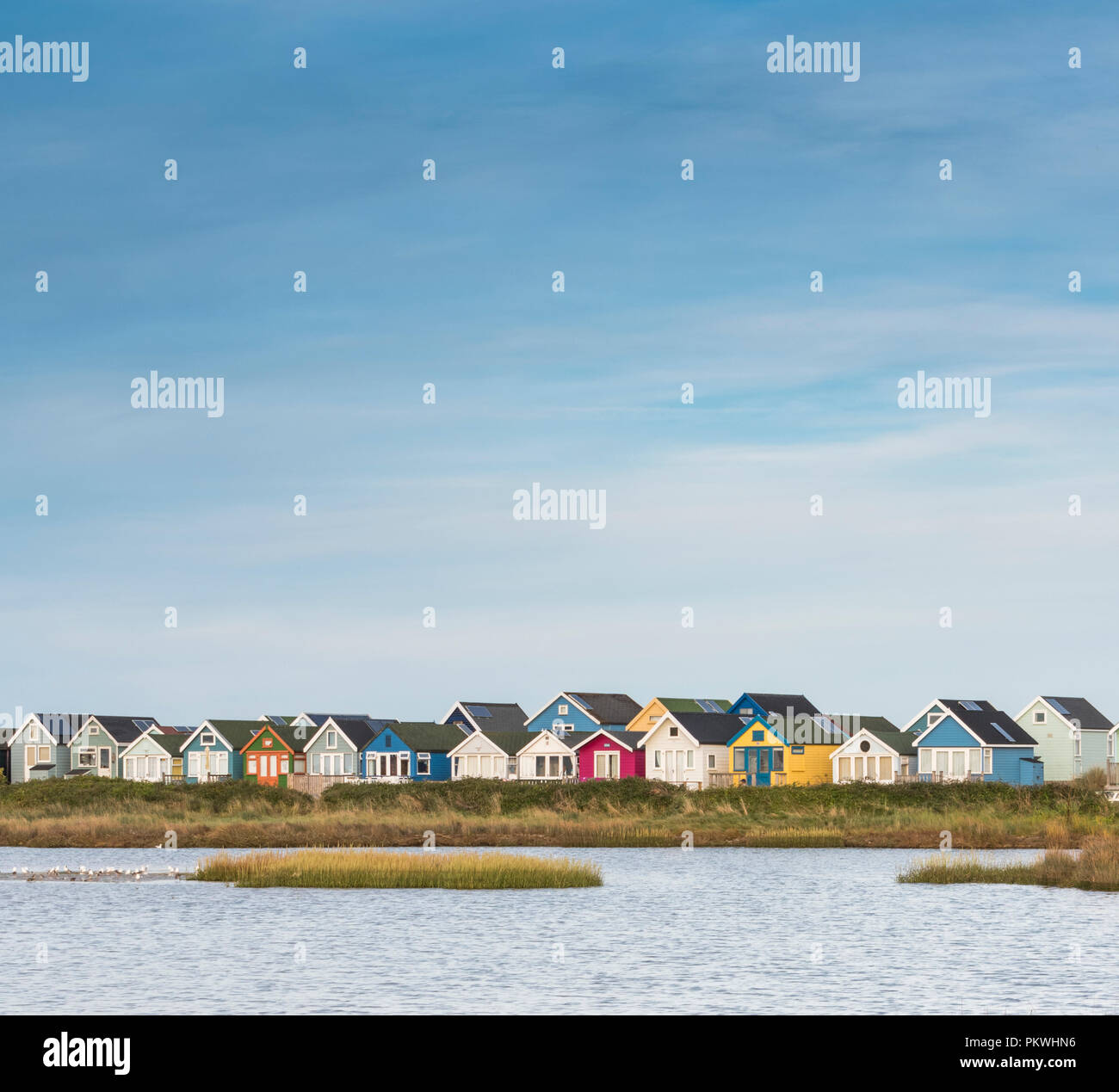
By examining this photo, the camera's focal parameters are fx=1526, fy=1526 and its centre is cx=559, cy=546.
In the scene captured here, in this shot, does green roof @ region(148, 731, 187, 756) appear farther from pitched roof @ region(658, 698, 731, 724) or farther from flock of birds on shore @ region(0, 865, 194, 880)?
flock of birds on shore @ region(0, 865, 194, 880)

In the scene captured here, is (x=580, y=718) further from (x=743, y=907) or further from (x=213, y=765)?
(x=743, y=907)

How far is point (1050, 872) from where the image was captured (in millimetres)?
48188

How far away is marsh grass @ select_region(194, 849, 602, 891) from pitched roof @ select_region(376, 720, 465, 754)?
204 ft

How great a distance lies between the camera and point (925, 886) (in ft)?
165

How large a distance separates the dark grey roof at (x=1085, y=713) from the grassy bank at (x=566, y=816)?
27.6 metres

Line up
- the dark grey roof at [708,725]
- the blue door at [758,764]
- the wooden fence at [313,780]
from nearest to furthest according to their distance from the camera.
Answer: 1. the blue door at [758,764]
2. the dark grey roof at [708,725]
3. the wooden fence at [313,780]

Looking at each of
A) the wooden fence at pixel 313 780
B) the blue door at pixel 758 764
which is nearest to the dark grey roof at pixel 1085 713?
the blue door at pixel 758 764

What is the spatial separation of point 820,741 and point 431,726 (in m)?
31.9

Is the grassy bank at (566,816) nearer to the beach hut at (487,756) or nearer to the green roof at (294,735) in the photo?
the beach hut at (487,756)

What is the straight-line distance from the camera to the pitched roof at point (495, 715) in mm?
127062

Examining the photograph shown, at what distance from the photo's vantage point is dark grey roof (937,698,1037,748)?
318 ft

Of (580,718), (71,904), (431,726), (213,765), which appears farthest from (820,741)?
(71,904)

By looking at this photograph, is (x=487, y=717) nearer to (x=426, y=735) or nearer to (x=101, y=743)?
(x=426, y=735)

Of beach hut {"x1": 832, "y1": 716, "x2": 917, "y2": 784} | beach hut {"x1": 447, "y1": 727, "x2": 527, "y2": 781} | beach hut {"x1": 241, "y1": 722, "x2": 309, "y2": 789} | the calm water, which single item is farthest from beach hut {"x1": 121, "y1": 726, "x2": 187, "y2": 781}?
the calm water
